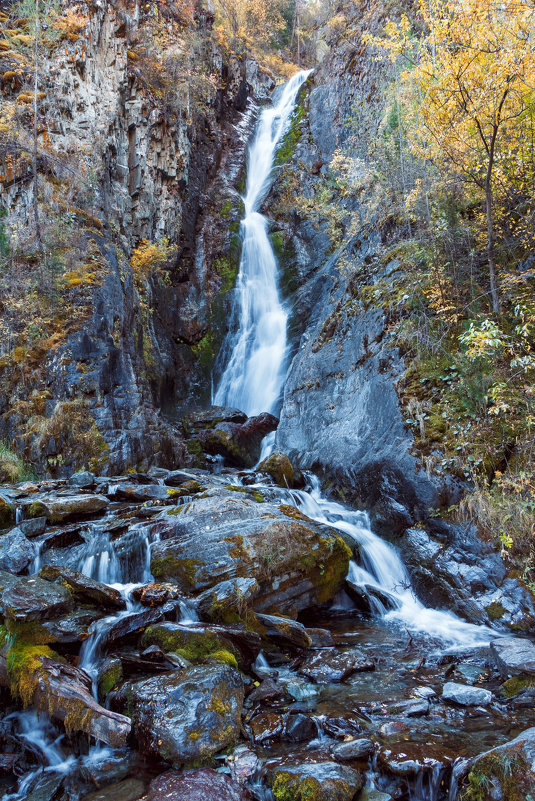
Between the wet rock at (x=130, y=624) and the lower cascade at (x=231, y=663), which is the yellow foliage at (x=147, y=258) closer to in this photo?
the lower cascade at (x=231, y=663)

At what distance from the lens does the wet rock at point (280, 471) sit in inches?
438

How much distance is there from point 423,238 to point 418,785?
9.93 meters

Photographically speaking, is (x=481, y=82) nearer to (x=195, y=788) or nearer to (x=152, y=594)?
(x=152, y=594)

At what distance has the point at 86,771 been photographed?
3492 millimetres

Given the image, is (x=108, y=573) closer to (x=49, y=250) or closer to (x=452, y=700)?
(x=452, y=700)

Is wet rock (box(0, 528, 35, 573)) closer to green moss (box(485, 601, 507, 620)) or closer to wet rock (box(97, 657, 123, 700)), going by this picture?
wet rock (box(97, 657, 123, 700))

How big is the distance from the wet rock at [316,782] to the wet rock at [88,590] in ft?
9.46

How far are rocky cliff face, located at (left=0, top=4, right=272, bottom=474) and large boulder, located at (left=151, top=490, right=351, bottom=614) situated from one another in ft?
18.9

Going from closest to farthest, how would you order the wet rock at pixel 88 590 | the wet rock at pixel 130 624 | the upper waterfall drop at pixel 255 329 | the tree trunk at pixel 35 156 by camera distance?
the wet rock at pixel 130 624 → the wet rock at pixel 88 590 → the tree trunk at pixel 35 156 → the upper waterfall drop at pixel 255 329

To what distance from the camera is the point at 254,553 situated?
6324 mm

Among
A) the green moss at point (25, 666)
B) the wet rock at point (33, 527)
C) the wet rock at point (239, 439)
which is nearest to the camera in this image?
the green moss at point (25, 666)

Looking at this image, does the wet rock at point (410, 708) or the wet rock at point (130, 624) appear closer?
the wet rock at point (410, 708)

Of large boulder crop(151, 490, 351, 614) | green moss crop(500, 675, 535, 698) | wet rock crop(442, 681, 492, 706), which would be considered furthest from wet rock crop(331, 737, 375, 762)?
large boulder crop(151, 490, 351, 614)

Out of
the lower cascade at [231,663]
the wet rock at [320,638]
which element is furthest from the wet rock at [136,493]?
the wet rock at [320,638]
